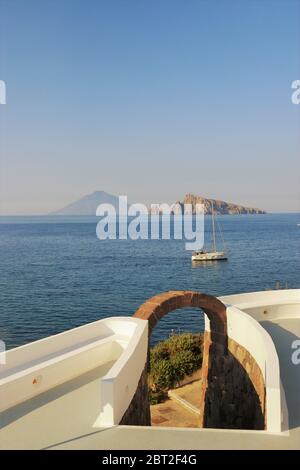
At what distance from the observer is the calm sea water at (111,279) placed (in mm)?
35094

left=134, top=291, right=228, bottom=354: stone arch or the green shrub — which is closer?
left=134, top=291, right=228, bottom=354: stone arch

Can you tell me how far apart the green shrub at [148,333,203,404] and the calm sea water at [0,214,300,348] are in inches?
329

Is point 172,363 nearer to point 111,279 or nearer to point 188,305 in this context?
point 188,305

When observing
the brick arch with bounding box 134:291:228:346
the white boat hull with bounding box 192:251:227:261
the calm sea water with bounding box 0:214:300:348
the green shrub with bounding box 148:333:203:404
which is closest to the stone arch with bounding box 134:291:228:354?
the brick arch with bounding box 134:291:228:346

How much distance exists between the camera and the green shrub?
56.5ft

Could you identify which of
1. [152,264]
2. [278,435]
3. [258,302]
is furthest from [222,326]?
[152,264]

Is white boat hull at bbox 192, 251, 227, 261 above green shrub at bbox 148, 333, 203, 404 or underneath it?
above

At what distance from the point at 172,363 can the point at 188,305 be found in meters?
7.19

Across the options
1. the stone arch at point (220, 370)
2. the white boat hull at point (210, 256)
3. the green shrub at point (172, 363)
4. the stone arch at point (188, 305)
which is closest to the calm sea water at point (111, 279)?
the white boat hull at point (210, 256)

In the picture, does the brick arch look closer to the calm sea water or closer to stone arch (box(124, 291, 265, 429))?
stone arch (box(124, 291, 265, 429))

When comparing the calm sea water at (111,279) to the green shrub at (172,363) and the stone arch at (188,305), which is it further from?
the stone arch at (188,305)

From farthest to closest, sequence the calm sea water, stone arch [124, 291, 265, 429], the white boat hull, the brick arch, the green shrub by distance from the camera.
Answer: the white boat hull, the calm sea water, the green shrub, the brick arch, stone arch [124, 291, 265, 429]

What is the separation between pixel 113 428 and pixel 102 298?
38905mm
